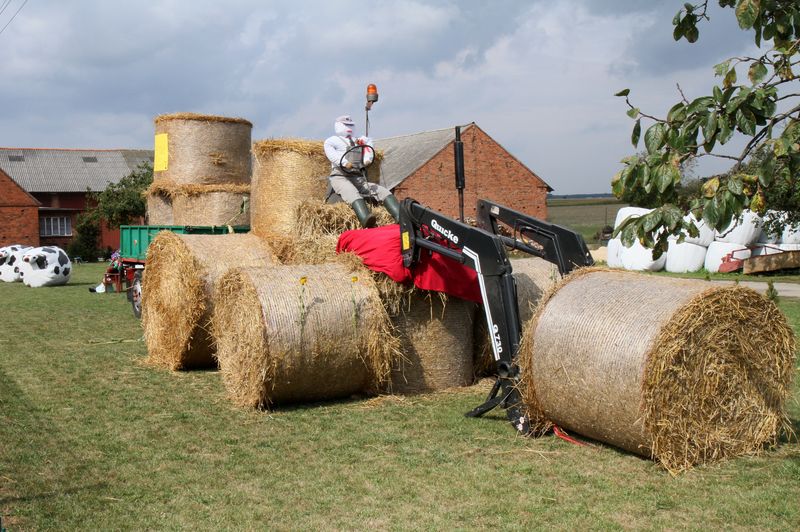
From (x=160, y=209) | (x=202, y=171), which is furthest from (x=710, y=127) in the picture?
(x=160, y=209)

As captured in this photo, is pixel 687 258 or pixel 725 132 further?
pixel 687 258

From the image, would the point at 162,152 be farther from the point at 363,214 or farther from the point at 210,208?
the point at 363,214

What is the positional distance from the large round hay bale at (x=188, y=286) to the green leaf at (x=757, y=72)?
19.7 ft

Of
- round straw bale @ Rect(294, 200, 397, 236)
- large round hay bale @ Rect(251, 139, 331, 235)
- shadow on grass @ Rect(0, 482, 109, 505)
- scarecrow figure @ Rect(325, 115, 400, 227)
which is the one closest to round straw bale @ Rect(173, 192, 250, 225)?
large round hay bale @ Rect(251, 139, 331, 235)

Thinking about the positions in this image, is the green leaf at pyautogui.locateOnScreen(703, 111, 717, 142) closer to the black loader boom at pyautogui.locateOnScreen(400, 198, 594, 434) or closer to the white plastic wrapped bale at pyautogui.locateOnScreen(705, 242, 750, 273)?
the black loader boom at pyautogui.locateOnScreen(400, 198, 594, 434)

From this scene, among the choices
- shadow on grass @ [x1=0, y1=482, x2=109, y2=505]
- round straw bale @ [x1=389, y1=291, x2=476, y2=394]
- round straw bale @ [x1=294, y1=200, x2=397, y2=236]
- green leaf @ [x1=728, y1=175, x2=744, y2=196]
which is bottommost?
shadow on grass @ [x1=0, y1=482, x2=109, y2=505]

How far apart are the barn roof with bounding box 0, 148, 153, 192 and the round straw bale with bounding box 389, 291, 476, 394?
47861 mm

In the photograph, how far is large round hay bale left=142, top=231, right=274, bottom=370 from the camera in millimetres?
9328

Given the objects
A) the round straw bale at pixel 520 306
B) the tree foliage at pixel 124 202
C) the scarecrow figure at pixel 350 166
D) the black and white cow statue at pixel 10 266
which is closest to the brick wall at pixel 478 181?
the tree foliage at pixel 124 202

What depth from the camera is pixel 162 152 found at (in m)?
15.7

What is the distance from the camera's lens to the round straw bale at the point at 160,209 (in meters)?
15.8

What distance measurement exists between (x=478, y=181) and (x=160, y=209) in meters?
24.9

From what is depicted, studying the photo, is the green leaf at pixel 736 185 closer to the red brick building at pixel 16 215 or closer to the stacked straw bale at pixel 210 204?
the stacked straw bale at pixel 210 204

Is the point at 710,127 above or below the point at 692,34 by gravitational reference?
below
